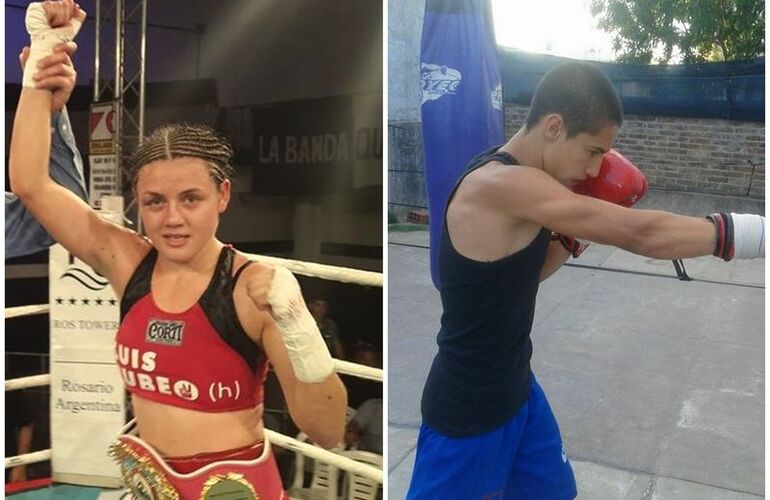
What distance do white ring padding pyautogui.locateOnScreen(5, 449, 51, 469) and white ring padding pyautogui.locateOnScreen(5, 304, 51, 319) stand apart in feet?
0.98

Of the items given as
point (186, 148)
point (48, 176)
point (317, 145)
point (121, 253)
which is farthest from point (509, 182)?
point (48, 176)

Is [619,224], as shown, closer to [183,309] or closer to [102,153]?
[183,309]

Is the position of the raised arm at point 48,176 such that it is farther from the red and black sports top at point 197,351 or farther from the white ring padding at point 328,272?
the white ring padding at point 328,272

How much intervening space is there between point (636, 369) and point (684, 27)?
1359 millimetres

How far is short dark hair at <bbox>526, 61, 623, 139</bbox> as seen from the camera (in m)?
1.40

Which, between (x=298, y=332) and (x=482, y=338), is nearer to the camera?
(x=298, y=332)

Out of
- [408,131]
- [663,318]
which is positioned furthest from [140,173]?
[663,318]

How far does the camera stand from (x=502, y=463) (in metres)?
1.56

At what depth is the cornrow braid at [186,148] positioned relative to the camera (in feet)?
4.82

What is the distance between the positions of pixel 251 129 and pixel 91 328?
1.75 ft

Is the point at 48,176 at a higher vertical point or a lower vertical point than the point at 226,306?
higher

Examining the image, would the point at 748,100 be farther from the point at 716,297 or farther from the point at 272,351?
the point at 716,297

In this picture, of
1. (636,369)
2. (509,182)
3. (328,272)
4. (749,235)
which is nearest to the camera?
(749,235)

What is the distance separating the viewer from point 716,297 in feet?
9.20
